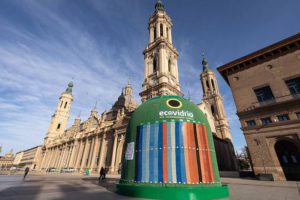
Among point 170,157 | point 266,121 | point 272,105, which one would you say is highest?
point 272,105

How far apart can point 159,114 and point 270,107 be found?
16740 mm

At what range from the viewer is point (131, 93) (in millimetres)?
63562

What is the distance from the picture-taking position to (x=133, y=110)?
48.3m

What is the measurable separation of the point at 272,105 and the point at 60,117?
3294 inches

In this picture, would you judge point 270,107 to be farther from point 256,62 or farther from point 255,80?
point 256,62

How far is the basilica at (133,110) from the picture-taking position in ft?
117

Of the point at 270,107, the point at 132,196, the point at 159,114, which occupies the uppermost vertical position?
the point at 270,107

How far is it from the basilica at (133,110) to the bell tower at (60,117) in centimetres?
99

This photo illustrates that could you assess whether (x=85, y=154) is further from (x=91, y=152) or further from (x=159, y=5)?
(x=159, y=5)

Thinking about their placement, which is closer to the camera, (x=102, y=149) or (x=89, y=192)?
(x=89, y=192)

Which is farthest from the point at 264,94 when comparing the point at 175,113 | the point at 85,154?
the point at 85,154

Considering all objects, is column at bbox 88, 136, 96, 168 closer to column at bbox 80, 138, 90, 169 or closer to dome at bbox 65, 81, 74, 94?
column at bbox 80, 138, 90, 169

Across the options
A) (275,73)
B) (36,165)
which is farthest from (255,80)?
(36,165)

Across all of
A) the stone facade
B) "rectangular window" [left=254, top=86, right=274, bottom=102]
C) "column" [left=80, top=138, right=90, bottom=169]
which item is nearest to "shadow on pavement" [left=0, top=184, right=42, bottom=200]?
"rectangular window" [left=254, top=86, right=274, bottom=102]
